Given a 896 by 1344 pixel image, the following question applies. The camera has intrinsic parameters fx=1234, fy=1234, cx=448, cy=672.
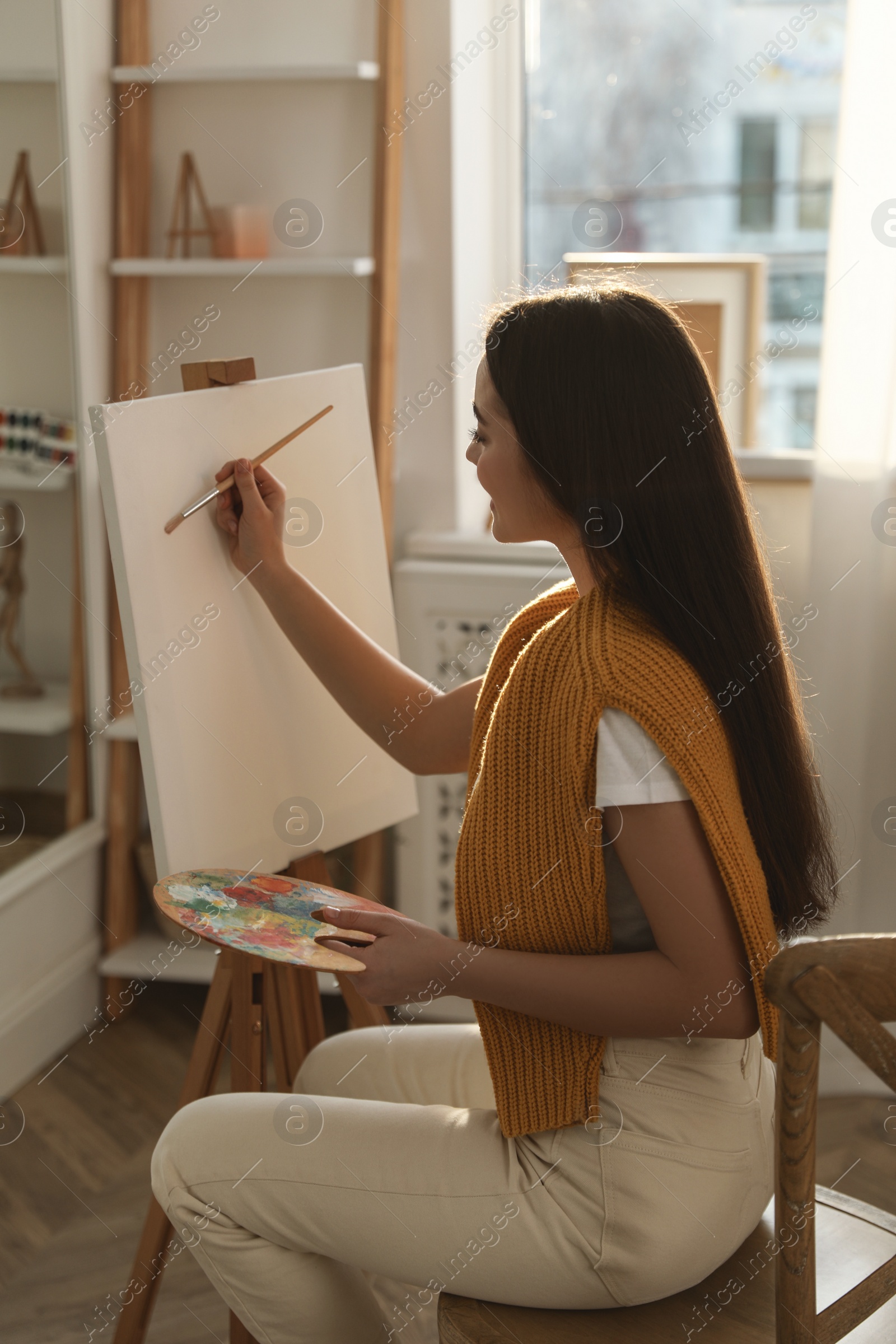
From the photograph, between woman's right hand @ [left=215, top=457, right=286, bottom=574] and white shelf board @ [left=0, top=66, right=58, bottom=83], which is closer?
woman's right hand @ [left=215, top=457, right=286, bottom=574]

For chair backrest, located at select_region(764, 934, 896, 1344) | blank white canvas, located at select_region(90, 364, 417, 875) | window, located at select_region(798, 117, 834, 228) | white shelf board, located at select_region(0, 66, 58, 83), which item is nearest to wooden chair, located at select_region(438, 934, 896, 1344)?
chair backrest, located at select_region(764, 934, 896, 1344)

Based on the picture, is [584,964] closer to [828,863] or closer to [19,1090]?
[828,863]

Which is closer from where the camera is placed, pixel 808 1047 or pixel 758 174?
pixel 808 1047

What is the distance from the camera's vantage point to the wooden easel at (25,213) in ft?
6.40

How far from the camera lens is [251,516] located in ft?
4.22

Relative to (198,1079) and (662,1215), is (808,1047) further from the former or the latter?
(198,1079)

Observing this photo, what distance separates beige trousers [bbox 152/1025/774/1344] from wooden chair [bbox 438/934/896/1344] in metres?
0.02

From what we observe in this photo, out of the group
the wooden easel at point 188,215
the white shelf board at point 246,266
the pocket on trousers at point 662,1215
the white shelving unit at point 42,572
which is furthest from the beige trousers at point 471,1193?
the wooden easel at point 188,215

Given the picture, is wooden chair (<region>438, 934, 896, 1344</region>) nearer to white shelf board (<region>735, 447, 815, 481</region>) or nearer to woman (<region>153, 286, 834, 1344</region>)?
woman (<region>153, 286, 834, 1344</region>)

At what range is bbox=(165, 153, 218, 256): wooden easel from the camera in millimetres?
2113

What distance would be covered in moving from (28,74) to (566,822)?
159 cm

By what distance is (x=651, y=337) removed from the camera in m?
1.00

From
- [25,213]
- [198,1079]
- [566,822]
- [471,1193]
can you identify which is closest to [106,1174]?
[198,1079]

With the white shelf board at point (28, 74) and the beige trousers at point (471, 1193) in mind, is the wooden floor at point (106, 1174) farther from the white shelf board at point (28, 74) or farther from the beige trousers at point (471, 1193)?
the white shelf board at point (28, 74)
